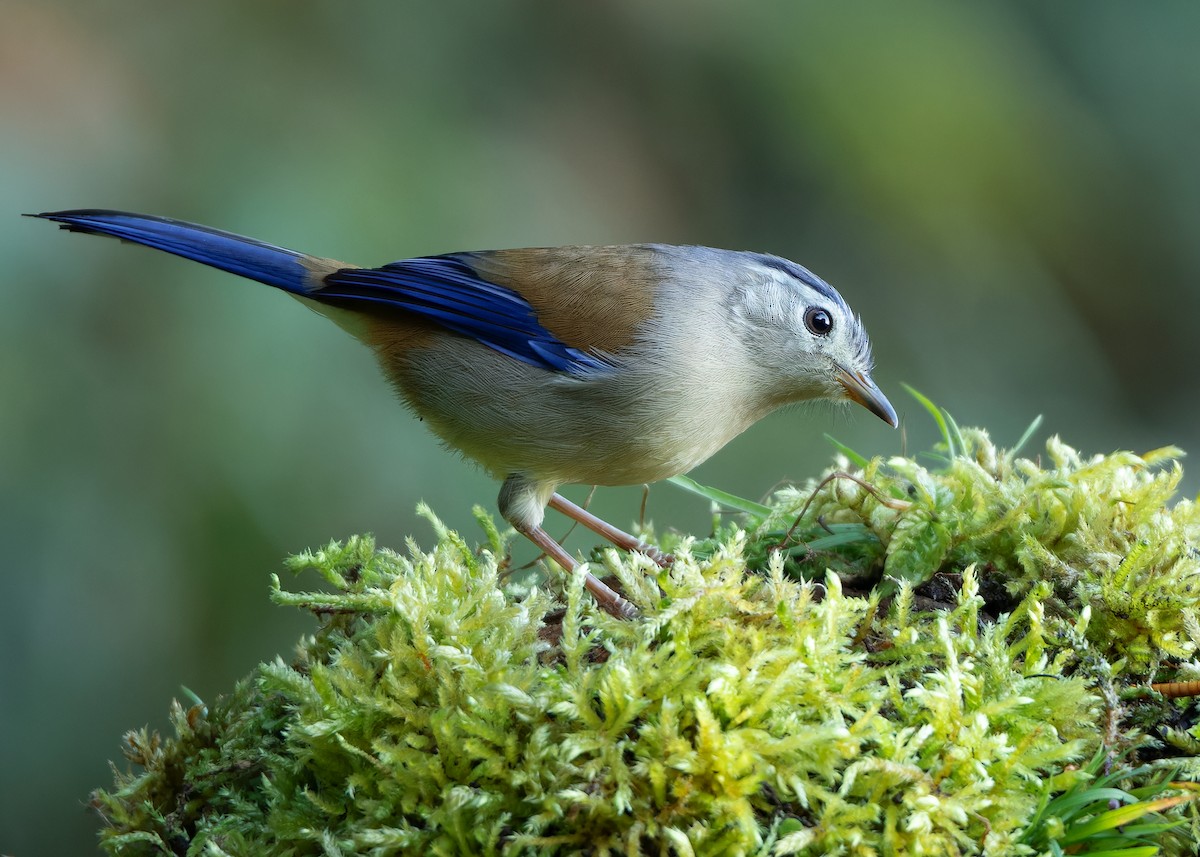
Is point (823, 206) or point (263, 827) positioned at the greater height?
point (823, 206)

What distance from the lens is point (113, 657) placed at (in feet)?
17.0

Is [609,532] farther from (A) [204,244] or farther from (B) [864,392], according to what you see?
(A) [204,244]

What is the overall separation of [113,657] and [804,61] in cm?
610

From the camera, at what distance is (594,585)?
129 inches

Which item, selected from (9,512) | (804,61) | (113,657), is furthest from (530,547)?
(804,61)

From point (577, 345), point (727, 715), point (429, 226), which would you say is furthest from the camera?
point (429, 226)

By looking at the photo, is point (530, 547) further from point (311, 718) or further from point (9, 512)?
point (311, 718)

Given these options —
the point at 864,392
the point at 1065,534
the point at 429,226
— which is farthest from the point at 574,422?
the point at 429,226

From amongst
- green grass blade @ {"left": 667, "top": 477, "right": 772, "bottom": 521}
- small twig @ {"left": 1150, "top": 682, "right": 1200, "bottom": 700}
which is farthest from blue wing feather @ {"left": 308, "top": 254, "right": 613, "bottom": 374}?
small twig @ {"left": 1150, "top": 682, "right": 1200, "bottom": 700}

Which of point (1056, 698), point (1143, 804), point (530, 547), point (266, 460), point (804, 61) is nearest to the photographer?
point (1143, 804)

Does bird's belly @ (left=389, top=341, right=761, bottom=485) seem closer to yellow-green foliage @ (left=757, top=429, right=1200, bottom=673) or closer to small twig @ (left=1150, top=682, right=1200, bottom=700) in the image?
yellow-green foliage @ (left=757, top=429, right=1200, bottom=673)

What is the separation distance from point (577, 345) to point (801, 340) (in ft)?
3.12

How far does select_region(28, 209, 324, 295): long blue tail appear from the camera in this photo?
415 centimetres

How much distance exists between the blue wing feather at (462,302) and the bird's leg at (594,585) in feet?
2.19
